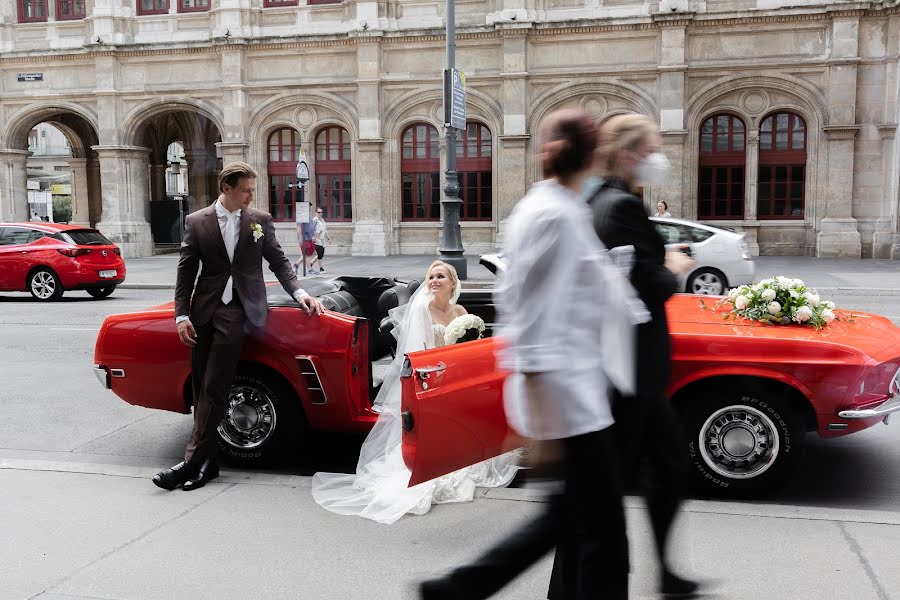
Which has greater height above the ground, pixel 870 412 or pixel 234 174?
pixel 234 174

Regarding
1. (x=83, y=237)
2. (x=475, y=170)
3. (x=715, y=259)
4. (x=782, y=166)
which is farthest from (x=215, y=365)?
(x=782, y=166)

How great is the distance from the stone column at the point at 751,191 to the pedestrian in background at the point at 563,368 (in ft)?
79.8

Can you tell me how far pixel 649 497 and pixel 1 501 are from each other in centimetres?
366

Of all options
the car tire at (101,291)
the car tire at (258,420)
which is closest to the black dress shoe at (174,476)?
Result: the car tire at (258,420)

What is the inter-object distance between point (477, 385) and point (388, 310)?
88.0 inches

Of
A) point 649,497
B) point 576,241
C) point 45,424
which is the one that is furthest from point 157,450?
point 576,241

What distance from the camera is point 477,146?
28.0 m

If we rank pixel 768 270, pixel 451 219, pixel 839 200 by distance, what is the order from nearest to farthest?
pixel 451 219 → pixel 768 270 → pixel 839 200

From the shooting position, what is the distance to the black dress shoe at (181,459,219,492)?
16.9ft

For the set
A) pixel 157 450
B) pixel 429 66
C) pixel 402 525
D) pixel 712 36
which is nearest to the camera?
pixel 402 525

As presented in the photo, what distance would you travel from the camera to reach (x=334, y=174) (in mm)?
29188

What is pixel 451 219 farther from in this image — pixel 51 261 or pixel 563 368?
→ pixel 563 368

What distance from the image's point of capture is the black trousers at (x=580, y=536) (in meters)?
2.93

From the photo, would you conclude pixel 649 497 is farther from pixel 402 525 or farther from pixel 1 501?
pixel 1 501
